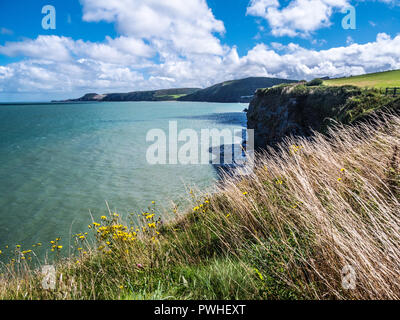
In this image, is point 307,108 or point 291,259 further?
point 307,108

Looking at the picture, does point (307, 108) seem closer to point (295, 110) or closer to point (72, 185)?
point (295, 110)

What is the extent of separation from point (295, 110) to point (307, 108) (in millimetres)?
1503

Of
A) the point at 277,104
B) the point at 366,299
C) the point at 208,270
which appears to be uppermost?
the point at 277,104

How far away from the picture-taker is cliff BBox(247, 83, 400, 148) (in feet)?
57.3

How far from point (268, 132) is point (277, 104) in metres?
4.27

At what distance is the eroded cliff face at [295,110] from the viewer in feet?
72.3

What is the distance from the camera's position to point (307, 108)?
2556 centimetres

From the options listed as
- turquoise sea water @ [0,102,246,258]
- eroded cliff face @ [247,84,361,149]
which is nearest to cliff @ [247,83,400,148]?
eroded cliff face @ [247,84,361,149]

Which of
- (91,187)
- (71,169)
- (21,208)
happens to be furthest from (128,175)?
(21,208)

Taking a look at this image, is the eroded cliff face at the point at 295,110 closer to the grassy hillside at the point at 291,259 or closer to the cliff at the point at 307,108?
the cliff at the point at 307,108

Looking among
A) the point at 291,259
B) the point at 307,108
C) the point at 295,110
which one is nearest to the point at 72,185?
the point at 291,259

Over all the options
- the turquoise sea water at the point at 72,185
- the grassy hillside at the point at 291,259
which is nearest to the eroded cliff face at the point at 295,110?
the turquoise sea water at the point at 72,185

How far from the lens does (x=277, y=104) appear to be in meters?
31.6
